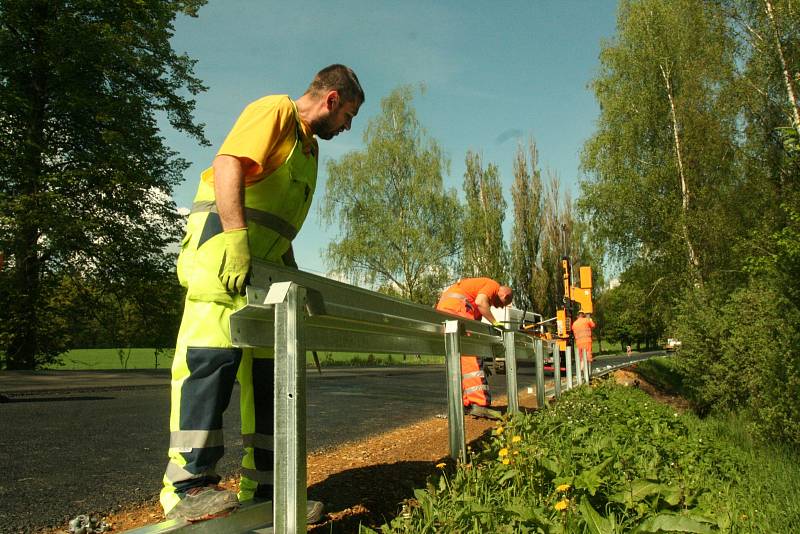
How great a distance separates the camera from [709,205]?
746 inches

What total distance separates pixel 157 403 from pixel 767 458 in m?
8.53

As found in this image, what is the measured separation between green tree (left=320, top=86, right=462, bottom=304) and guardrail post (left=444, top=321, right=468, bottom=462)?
27.9 m

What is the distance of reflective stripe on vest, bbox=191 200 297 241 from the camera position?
244 cm

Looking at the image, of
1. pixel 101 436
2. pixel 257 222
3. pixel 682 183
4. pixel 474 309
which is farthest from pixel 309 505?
pixel 682 183

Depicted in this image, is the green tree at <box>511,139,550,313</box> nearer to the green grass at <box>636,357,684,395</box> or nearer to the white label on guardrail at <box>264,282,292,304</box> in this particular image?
the green grass at <box>636,357,684,395</box>

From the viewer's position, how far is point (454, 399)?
139 inches

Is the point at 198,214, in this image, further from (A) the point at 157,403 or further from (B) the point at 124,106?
(B) the point at 124,106

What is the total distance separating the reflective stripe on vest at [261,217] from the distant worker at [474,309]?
420 centimetres

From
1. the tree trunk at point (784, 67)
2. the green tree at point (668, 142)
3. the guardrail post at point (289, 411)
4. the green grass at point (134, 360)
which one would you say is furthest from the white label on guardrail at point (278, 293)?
the green tree at point (668, 142)

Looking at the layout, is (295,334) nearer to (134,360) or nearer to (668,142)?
(668,142)

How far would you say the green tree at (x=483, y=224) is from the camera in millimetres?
33750

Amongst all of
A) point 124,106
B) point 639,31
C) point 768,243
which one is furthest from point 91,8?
point 768,243

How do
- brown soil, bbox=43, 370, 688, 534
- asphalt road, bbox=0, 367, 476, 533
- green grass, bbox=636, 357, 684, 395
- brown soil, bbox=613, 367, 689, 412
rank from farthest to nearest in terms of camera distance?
1. green grass, bbox=636, 357, 684, 395
2. brown soil, bbox=613, 367, 689, 412
3. asphalt road, bbox=0, 367, 476, 533
4. brown soil, bbox=43, 370, 688, 534

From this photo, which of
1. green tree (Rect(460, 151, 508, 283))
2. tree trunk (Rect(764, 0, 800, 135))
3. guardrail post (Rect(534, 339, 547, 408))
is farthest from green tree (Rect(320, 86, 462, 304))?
guardrail post (Rect(534, 339, 547, 408))
